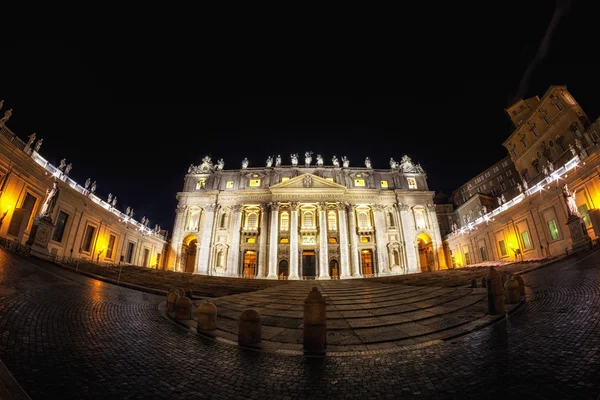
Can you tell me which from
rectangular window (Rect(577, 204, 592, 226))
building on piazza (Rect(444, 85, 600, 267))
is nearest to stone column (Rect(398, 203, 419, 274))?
building on piazza (Rect(444, 85, 600, 267))

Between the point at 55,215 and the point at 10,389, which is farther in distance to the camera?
the point at 55,215

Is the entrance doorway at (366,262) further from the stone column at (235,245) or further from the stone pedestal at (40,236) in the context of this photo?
the stone pedestal at (40,236)

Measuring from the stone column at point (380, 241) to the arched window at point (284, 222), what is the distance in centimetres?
1359

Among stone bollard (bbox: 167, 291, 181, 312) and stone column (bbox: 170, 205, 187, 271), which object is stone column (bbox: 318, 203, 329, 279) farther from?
stone bollard (bbox: 167, 291, 181, 312)

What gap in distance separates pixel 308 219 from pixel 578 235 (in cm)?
2768

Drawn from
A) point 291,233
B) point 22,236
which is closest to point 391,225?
point 291,233

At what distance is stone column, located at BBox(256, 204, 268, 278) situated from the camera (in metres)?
33.7

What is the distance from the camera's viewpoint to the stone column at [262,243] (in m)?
33.7

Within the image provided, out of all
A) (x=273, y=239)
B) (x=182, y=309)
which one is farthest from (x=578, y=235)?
(x=273, y=239)

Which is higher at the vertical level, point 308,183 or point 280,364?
point 308,183

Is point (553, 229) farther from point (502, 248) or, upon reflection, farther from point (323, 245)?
point (323, 245)

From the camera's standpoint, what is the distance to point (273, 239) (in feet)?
115

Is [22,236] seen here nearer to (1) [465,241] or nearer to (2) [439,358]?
(2) [439,358]

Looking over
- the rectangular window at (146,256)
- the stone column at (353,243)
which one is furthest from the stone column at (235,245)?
the stone column at (353,243)
